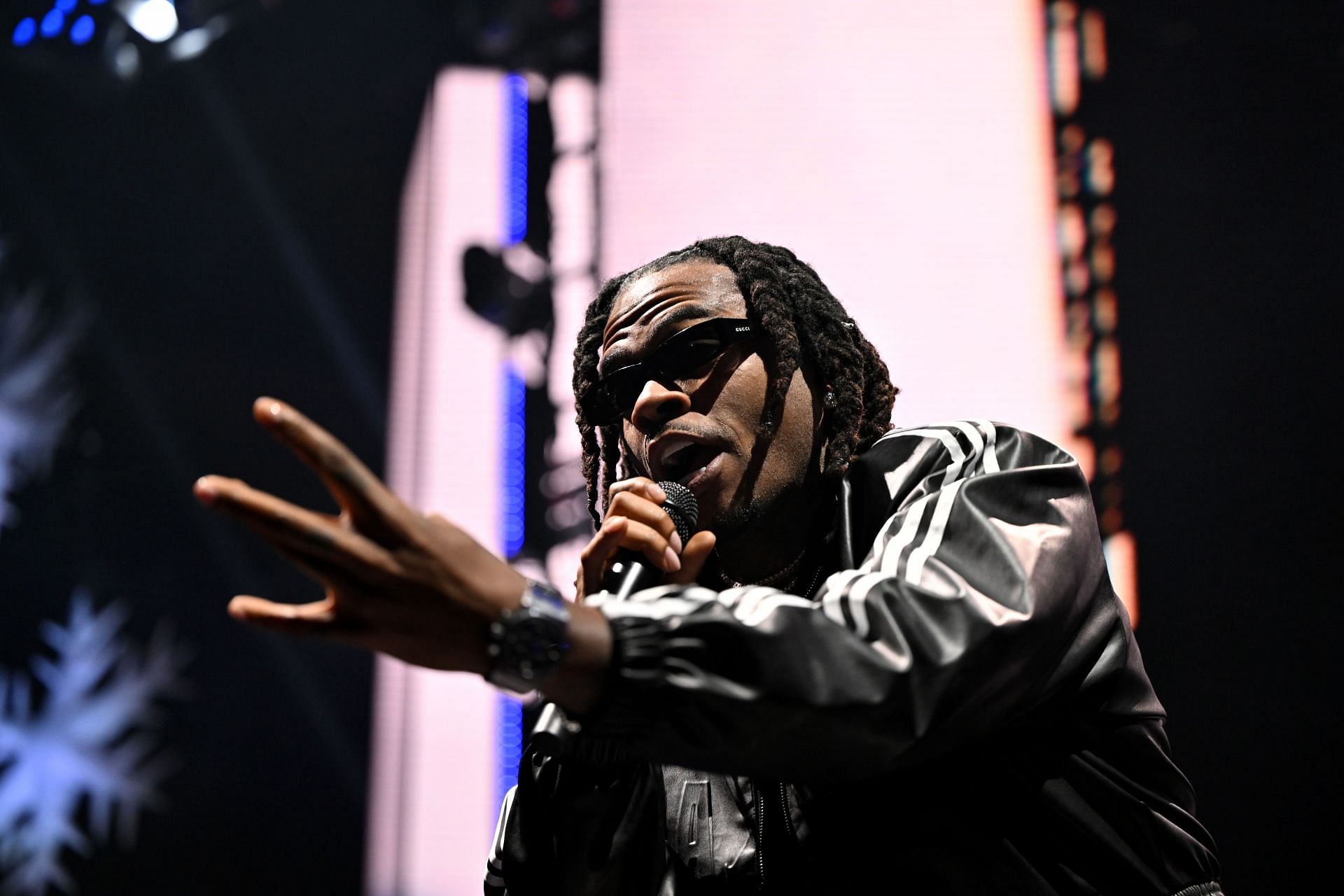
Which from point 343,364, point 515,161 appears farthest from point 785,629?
point 343,364

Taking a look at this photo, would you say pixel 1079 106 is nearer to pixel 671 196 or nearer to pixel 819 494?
pixel 671 196

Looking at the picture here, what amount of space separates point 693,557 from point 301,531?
2.45 feet

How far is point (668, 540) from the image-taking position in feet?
5.26

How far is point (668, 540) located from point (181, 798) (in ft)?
10.9

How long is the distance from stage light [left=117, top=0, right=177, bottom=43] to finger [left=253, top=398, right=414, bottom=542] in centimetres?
458

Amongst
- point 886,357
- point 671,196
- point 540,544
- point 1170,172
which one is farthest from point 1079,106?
point 540,544

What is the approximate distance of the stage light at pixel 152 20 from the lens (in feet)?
15.3

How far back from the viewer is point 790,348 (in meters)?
2.14

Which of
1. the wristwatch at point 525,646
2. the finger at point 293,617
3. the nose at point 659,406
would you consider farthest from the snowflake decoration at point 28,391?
the wristwatch at point 525,646

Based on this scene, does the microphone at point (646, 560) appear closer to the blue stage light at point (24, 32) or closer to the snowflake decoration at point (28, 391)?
the snowflake decoration at point (28, 391)

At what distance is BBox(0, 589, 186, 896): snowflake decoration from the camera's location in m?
3.98

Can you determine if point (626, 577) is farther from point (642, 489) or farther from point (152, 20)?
point (152, 20)

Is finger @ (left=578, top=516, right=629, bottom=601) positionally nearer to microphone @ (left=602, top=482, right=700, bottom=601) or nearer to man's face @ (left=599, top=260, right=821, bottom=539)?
microphone @ (left=602, top=482, right=700, bottom=601)

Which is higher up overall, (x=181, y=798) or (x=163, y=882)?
(x=181, y=798)
